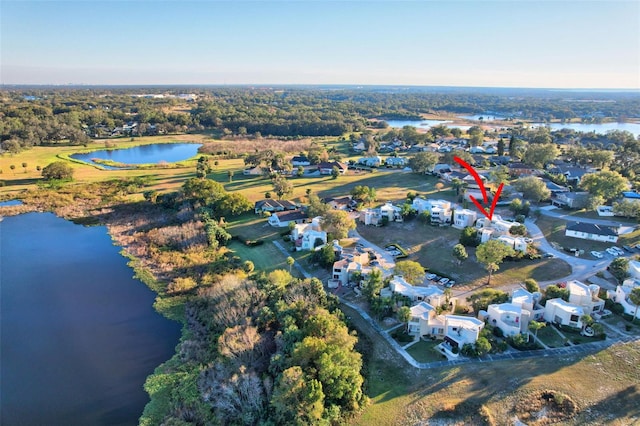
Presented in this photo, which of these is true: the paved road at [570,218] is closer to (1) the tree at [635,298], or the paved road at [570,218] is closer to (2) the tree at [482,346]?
(1) the tree at [635,298]

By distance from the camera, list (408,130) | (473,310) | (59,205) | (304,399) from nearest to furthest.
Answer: (304,399) < (473,310) < (59,205) < (408,130)

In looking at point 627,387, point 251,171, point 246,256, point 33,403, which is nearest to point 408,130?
point 251,171

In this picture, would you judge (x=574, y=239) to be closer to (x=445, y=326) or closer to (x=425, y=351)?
(x=445, y=326)

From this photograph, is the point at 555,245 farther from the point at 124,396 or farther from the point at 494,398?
the point at 124,396


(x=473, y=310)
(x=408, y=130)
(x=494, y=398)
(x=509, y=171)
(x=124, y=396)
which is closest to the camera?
(x=494, y=398)

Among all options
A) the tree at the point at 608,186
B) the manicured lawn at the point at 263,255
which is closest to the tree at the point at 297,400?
the manicured lawn at the point at 263,255

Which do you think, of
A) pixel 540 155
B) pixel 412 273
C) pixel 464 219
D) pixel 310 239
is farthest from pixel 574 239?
pixel 540 155

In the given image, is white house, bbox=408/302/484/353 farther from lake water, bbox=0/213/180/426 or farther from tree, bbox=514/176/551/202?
tree, bbox=514/176/551/202
